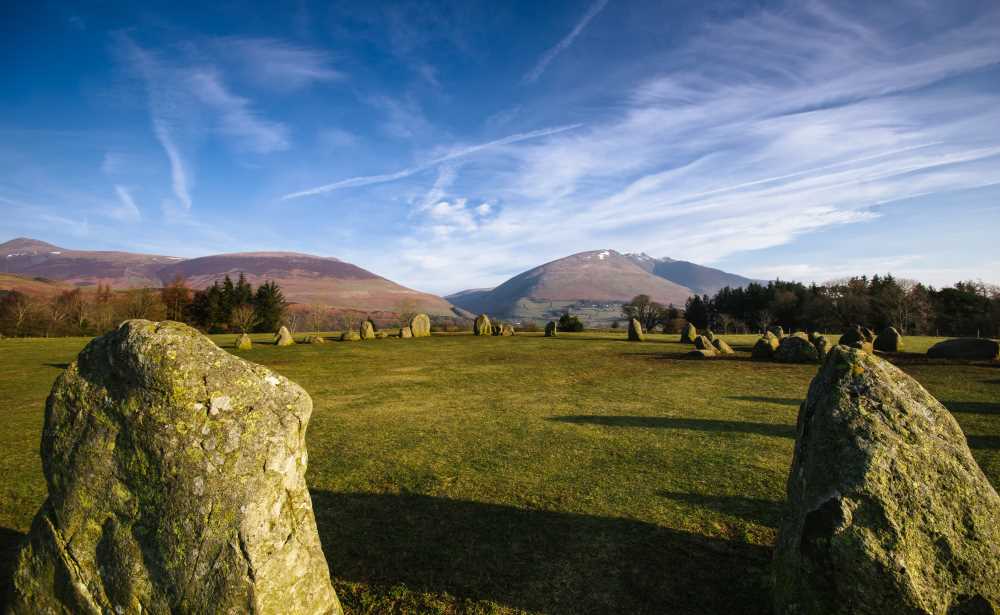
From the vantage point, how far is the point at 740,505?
21.4 ft

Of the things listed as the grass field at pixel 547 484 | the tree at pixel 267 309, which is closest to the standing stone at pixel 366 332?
the grass field at pixel 547 484

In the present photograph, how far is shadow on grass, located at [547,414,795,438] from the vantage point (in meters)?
10.3

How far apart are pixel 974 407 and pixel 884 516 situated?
499 inches

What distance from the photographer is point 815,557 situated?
11.7 feet

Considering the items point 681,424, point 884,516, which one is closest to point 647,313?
point 681,424

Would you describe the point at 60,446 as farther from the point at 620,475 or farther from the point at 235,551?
the point at 620,475

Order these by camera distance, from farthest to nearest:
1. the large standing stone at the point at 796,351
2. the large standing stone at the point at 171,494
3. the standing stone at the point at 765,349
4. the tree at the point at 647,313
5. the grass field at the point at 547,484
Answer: the tree at the point at 647,313, the standing stone at the point at 765,349, the large standing stone at the point at 796,351, the grass field at the point at 547,484, the large standing stone at the point at 171,494

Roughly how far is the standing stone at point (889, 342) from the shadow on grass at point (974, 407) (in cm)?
1343

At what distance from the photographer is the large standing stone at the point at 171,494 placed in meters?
3.58

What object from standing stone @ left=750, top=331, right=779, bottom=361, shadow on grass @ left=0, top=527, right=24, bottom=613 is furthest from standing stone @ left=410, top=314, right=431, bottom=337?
shadow on grass @ left=0, top=527, right=24, bottom=613

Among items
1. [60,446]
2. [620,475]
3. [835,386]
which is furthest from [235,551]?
[620,475]

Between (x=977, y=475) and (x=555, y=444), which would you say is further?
(x=555, y=444)

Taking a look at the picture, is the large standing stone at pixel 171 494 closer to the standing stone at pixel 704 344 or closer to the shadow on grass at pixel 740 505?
the shadow on grass at pixel 740 505

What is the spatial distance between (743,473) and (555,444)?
335cm
